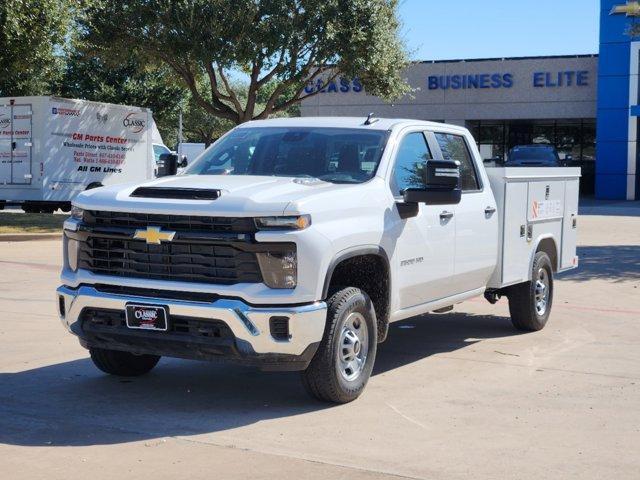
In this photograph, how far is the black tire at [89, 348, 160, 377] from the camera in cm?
750

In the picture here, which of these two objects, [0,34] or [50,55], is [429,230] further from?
[50,55]

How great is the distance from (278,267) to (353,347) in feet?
3.20

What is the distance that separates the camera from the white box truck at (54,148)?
81.5ft

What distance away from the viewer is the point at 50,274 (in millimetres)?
13797

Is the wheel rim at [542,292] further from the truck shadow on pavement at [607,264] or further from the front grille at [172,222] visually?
the front grille at [172,222]

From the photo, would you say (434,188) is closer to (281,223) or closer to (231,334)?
(281,223)

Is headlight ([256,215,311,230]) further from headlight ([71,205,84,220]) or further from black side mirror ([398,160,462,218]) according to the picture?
headlight ([71,205,84,220])

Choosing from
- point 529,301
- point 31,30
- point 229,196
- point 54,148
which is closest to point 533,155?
point 54,148

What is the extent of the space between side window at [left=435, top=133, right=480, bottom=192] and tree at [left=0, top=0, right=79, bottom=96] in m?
13.7

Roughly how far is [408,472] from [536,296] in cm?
482

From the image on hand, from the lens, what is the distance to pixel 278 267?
6.28m

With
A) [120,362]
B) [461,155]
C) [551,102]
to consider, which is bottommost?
[120,362]

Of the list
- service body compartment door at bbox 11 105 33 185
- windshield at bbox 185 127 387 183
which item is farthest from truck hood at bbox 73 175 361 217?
service body compartment door at bbox 11 105 33 185

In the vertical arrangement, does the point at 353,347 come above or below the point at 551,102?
below
